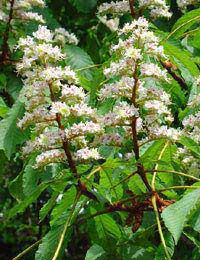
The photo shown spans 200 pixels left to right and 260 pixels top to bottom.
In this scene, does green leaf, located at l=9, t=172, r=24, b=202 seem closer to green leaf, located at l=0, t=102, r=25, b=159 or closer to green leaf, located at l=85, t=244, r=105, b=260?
green leaf, located at l=0, t=102, r=25, b=159

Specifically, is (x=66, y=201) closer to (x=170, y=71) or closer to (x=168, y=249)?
(x=168, y=249)

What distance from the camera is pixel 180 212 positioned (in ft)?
6.26

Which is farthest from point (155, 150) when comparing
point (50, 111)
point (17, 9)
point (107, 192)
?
point (17, 9)

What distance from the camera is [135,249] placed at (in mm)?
2316

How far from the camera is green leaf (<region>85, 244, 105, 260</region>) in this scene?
2.38m

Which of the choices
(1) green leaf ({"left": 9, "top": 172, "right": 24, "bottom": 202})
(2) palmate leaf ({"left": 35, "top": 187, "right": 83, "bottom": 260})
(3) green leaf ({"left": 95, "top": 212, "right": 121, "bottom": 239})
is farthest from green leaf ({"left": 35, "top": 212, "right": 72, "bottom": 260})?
(1) green leaf ({"left": 9, "top": 172, "right": 24, "bottom": 202})

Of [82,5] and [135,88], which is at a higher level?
[82,5]

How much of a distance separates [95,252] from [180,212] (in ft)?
2.04

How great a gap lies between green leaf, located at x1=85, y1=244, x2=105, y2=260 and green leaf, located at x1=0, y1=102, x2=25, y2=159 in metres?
0.54

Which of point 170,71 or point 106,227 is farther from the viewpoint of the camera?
point 170,71

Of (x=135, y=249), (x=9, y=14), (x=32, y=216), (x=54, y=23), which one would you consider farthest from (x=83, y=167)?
(x=32, y=216)

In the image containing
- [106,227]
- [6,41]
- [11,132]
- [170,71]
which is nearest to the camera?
[106,227]

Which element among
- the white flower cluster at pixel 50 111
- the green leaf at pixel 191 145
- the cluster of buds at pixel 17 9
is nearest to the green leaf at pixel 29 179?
the white flower cluster at pixel 50 111

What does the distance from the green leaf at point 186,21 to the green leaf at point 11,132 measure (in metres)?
0.89
